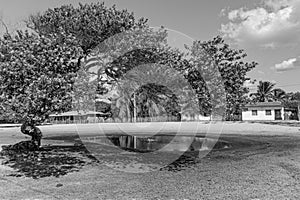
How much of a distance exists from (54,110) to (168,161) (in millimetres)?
4738

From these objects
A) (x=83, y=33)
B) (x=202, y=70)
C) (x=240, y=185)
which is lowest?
(x=240, y=185)

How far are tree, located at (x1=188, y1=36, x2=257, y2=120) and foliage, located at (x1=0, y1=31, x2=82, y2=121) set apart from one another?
13.2ft

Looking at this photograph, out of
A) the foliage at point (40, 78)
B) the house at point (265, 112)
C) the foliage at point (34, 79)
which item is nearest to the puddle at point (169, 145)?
the foliage at point (40, 78)

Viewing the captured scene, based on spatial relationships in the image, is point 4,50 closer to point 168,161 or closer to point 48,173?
point 48,173

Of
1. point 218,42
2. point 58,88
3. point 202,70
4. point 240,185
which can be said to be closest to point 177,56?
point 218,42

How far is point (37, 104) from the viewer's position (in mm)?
8055

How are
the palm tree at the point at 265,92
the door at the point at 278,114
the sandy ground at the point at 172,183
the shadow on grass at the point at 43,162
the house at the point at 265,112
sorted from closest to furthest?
the sandy ground at the point at 172,183 < the shadow on grass at the point at 43,162 < the house at the point at 265,112 < the door at the point at 278,114 < the palm tree at the point at 265,92

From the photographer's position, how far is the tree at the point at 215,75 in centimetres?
927

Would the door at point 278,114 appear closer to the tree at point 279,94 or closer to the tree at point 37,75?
the tree at point 279,94

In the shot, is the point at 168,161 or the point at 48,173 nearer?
the point at 48,173

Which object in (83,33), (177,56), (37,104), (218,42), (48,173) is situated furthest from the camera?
(83,33)

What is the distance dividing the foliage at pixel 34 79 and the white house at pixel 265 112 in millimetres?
44104

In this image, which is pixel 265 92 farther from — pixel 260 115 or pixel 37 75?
pixel 37 75

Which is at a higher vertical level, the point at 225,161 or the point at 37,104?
the point at 37,104
